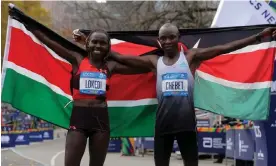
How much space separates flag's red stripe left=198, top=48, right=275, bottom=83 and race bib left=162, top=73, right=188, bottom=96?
1.33 meters

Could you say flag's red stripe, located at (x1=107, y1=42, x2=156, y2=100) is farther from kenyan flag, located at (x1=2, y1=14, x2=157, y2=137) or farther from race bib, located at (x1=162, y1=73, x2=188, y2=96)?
race bib, located at (x1=162, y1=73, x2=188, y2=96)

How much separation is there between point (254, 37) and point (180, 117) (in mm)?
1417

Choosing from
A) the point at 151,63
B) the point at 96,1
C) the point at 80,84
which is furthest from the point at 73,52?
the point at 96,1

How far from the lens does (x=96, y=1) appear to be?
95.3 feet

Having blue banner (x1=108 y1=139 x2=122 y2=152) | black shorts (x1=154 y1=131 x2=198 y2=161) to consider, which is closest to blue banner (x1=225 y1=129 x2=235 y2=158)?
black shorts (x1=154 y1=131 x2=198 y2=161)

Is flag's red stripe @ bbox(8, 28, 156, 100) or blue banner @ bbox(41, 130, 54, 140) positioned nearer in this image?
flag's red stripe @ bbox(8, 28, 156, 100)

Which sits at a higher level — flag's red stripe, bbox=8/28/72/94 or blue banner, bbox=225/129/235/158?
flag's red stripe, bbox=8/28/72/94

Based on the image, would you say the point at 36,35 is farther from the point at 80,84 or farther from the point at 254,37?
the point at 254,37

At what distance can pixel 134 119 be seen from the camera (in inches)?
259

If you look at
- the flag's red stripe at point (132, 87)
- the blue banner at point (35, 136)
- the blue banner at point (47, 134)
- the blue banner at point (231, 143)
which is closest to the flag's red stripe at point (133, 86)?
the flag's red stripe at point (132, 87)

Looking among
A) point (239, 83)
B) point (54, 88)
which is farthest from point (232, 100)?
point (54, 88)

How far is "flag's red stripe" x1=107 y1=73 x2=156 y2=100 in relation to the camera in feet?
21.1

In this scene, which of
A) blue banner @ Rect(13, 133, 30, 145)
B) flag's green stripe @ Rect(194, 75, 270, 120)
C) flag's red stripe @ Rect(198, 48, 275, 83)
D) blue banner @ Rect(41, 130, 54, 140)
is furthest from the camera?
blue banner @ Rect(41, 130, 54, 140)

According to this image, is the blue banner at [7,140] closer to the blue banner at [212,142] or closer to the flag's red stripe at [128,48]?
the blue banner at [212,142]
